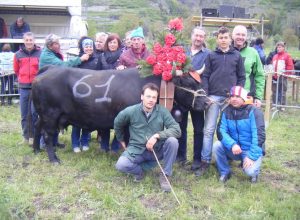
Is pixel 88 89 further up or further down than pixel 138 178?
further up

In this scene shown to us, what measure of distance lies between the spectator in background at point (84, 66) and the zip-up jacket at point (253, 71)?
2268mm

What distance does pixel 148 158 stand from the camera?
16.8 feet

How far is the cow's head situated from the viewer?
17.5 ft

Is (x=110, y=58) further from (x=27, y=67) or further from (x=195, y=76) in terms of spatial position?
(x=195, y=76)

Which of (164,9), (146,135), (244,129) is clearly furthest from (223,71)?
(164,9)

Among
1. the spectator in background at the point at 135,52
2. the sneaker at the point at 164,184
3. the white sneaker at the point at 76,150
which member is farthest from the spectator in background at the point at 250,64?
the white sneaker at the point at 76,150

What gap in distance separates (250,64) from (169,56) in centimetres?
111

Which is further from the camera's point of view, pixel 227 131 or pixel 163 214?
pixel 227 131

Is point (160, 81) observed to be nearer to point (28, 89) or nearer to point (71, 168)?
point (71, 168)

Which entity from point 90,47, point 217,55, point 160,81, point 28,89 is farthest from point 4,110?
point 217,55

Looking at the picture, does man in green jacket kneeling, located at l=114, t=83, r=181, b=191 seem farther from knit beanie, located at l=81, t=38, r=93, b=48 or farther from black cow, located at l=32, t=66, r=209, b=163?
knit beanie, located at l=81, t=38, r=93, b=48

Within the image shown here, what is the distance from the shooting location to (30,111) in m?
6.48

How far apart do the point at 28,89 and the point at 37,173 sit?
6.03 feet

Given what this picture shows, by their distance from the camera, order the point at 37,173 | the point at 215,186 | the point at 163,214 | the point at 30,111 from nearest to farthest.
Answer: the point at 163,214, the point at 215,186, the point at 37,173, the point at 30,111
